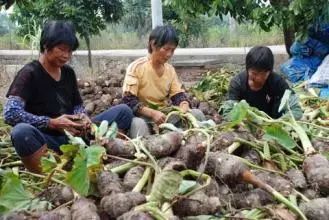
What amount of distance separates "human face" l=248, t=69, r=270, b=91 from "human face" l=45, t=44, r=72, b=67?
1005 millimetres

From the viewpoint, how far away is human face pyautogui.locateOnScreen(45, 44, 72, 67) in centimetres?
249

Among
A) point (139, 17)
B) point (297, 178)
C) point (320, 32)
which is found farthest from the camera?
point (139, 17)

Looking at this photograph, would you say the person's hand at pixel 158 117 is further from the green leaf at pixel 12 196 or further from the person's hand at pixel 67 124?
the green leaf at pixel 12 196

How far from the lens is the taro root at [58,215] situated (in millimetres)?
1685

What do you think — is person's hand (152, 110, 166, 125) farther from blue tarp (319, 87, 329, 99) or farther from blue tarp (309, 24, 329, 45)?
blue tarp (309, 24, 329, 45)

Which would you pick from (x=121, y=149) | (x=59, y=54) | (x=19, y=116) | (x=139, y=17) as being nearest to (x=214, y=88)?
(x=59, y=54)

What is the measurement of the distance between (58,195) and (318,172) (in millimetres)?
911

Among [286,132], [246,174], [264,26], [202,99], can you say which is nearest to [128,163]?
[246,174]

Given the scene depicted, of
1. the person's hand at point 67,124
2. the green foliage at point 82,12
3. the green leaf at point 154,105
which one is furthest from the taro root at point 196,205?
the green foliage at point 82,12

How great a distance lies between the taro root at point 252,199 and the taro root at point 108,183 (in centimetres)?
40

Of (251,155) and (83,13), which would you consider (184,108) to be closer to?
(251,155)

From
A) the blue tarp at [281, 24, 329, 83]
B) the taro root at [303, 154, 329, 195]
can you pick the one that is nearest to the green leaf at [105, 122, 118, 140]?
the taro root at [303, 154, 329, 195]

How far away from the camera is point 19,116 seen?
8.07ft

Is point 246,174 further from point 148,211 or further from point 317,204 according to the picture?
point 148,211
